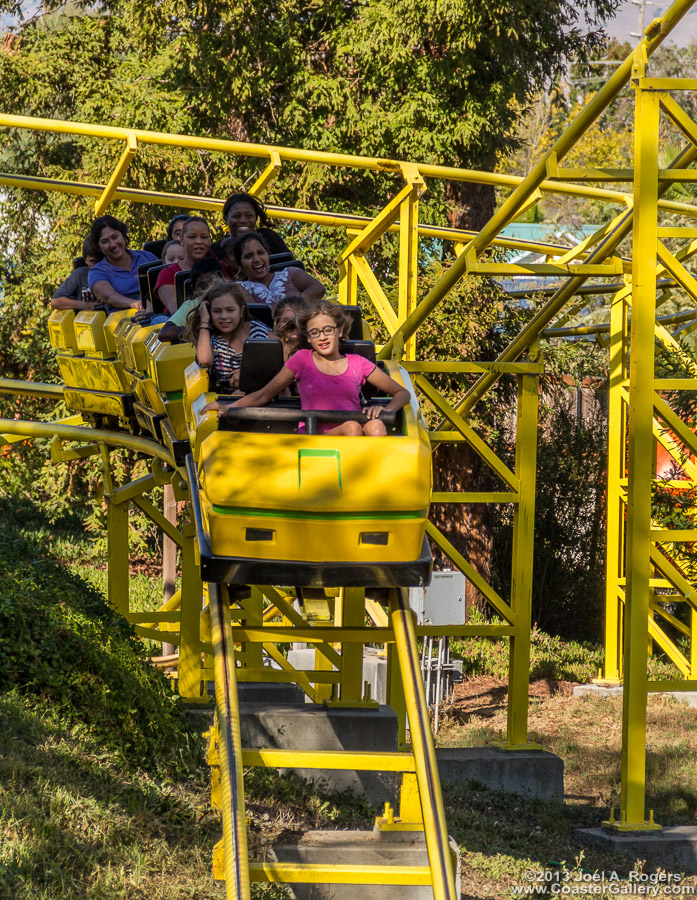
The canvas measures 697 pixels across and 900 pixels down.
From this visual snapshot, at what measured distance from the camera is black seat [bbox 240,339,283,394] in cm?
443

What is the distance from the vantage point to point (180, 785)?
5.00 m

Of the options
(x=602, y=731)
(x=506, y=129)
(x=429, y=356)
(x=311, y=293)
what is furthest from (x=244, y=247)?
(x=506, y=129)

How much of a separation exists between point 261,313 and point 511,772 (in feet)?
10.8

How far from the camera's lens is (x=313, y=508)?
3844 mm

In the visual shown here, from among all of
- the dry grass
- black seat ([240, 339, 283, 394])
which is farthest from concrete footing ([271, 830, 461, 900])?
black seat ([240, 339, 283, 394])

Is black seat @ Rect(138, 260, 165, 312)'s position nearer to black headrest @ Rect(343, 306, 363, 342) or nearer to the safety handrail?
black headrest @ Rect(343, 306, 363, 342)

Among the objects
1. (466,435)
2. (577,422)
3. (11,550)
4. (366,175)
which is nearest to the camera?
(466,435)

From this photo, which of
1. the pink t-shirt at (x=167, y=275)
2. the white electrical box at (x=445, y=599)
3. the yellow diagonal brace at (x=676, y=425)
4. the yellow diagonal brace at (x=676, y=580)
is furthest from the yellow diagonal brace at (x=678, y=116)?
the white electrical box at (x=445, y=599)

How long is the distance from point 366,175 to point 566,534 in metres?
4.68

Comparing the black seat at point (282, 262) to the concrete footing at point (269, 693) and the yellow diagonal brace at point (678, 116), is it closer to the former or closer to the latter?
the yellow diagonal brace at point (678, 116)

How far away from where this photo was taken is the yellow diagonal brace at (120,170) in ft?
23.7

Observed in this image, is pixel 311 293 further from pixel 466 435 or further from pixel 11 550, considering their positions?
pixel 11 550

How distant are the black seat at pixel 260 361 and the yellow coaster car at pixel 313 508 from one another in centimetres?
53

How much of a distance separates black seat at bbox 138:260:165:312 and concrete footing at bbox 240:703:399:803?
247cm
